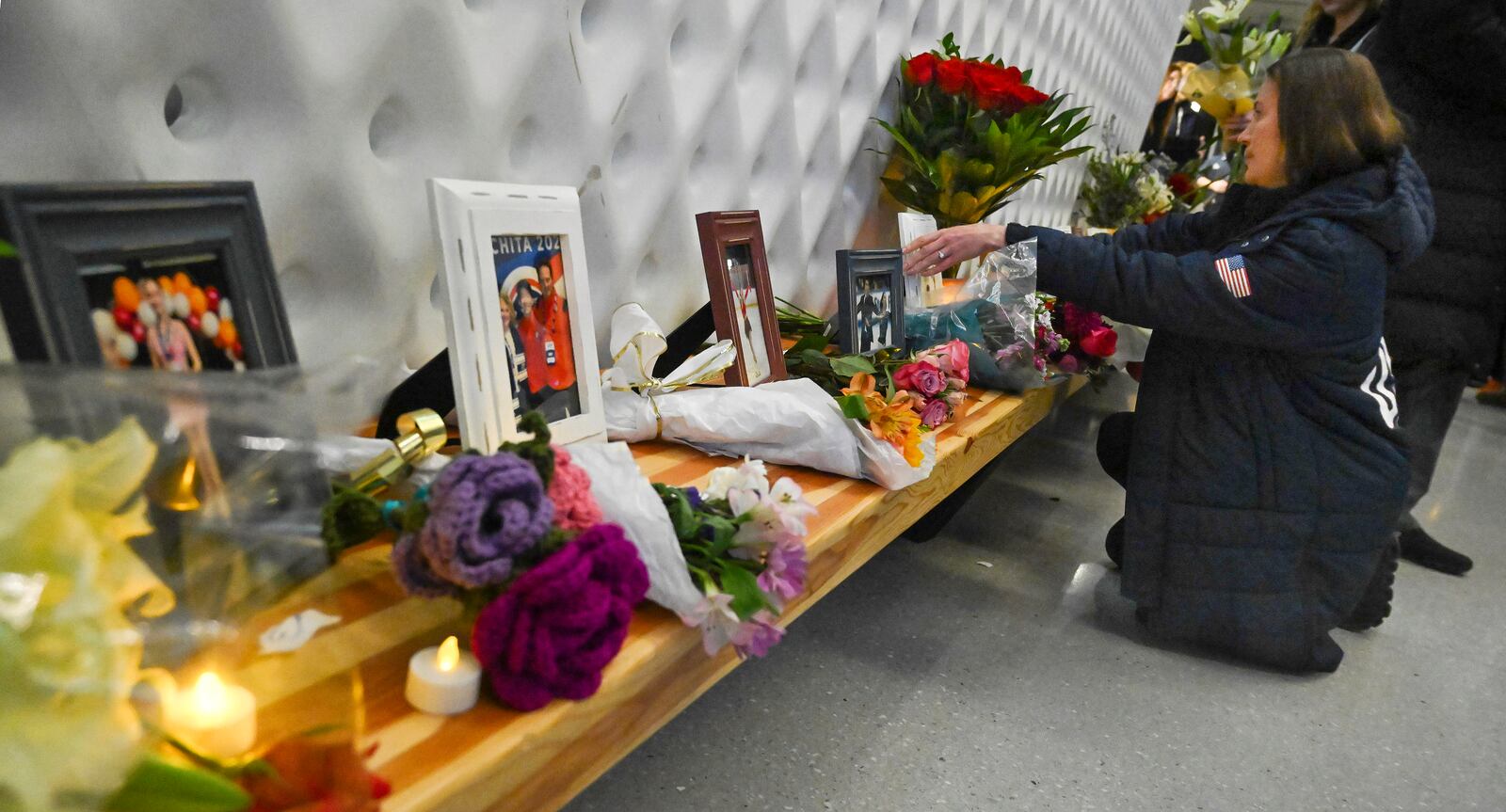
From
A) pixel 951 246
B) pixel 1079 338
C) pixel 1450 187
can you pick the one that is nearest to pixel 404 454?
pixel 951 246

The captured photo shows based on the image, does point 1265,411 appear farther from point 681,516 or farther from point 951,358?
point 681,516

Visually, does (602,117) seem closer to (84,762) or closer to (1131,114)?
(84,762)

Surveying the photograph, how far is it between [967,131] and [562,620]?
1.48 metres

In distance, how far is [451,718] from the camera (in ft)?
1.87

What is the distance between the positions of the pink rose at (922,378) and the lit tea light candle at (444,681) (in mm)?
812

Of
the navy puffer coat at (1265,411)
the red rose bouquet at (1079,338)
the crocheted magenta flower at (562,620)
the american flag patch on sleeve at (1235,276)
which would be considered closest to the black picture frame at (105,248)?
the crocheted magenta flower at (562,620)

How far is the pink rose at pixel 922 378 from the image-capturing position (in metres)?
1.24

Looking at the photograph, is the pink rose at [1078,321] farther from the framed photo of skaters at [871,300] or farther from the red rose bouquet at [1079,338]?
the framed photo of skaters at [871,300]

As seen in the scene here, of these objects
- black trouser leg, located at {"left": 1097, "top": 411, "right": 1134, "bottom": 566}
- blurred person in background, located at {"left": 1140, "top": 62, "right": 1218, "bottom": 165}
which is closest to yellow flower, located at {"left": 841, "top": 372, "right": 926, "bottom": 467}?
black trouser leg, located at {"left": 1097, "top": 411, "right": 1134, "bottom": 566}

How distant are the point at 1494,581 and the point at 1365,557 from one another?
1.04 meters


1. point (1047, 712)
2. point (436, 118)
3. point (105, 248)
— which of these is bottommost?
point (1047, 712)

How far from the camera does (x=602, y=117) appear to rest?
3.64 ft

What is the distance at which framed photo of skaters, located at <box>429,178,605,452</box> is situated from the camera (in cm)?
78

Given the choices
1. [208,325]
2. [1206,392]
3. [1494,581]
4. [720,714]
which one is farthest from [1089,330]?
[208,325]
